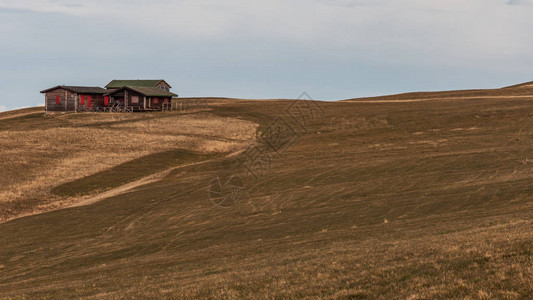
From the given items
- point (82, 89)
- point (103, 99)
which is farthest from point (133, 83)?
point (82, 89)

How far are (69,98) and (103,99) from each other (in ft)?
24.4

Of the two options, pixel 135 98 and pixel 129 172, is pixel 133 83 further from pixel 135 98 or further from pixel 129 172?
pixel 129 172

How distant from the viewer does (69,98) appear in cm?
11312

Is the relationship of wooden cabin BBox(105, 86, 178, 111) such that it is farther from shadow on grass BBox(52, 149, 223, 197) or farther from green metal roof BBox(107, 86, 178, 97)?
shadow on grass BBox(52, 149, 223, 197)

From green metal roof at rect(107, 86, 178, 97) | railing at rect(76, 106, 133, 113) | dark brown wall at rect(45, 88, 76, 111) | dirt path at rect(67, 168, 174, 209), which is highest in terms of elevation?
green metal roof at rect(107, 86, 178, 97)

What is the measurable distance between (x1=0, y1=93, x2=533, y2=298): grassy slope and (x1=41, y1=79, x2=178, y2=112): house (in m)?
58.4

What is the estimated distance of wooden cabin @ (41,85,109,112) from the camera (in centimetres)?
11300

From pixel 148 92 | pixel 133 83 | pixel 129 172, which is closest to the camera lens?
pixel 129 172

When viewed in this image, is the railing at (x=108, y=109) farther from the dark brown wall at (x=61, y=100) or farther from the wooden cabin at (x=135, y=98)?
the dark brown wall at (x=61, y=100)

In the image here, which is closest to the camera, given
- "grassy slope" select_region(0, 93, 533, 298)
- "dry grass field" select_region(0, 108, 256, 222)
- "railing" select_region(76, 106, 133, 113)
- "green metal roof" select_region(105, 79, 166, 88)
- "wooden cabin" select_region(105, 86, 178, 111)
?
"grassy slope" select_region(0, 93, 533, 298)

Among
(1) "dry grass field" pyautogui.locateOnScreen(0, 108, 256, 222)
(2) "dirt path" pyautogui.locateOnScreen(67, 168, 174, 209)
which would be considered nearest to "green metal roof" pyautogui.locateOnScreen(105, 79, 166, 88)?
(1) "dry grass field" pyautogui.locateOnScreen(0, 108, 256, 222)

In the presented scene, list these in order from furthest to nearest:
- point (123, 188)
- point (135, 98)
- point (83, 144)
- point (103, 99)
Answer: point (103, 99)
point (135, 98)
point (83, 144)
point (123, 188)

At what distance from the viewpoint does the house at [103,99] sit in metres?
113

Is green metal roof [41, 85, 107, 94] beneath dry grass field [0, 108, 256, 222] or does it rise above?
above
